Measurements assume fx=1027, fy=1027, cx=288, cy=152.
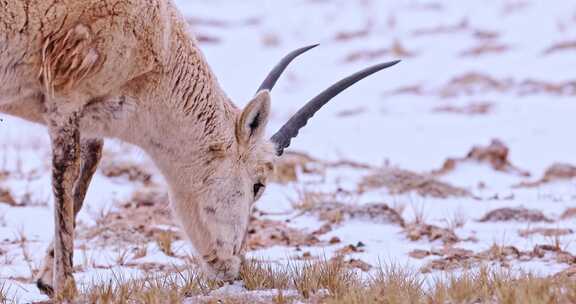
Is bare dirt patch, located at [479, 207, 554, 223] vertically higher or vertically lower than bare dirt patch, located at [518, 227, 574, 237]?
higher

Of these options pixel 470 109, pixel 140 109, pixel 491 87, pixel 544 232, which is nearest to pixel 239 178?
pixel 140 109

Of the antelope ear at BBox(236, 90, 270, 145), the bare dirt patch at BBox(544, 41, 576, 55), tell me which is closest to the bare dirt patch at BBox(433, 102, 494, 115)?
the bare dirt patch at BBox(544, 41, 576, 55)

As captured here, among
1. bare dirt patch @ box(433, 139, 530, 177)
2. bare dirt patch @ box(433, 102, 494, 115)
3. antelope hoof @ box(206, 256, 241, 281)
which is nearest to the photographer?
antelope hoof @ box(206, 256, 241, 281)

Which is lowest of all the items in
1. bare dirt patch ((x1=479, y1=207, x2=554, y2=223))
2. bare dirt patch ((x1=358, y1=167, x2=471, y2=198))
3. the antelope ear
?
bare dirt patch ((x1=479, y1=207, x2=554, y2=223))

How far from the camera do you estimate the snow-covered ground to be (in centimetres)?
787

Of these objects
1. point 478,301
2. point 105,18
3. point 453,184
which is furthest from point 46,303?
point 453,184

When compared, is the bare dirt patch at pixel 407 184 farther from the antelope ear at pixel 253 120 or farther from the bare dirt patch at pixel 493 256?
the antelope ear at pixel 253 120

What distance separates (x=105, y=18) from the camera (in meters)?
6.10

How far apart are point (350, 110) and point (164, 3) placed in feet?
36.4

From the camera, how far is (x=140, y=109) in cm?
639

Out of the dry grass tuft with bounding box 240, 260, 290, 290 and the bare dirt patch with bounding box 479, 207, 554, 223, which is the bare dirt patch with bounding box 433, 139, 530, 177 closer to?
the bare dirt patch with bounding box 479, 207, 554, 223

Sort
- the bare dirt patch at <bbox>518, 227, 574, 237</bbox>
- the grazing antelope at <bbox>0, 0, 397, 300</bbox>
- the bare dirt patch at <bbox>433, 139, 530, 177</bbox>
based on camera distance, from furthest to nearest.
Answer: the bare dirt patch at <bbox>433, 139, 530, 177</bbox>
the bare dirt patch at <bbox>518, 227, 574, 237</bbox>
the grazing antelope at <bbox>0, 0, 397, 300</bbox>

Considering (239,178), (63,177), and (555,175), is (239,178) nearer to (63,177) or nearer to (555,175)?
(63,177)

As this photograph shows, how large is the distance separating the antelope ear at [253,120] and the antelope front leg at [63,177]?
108cm
